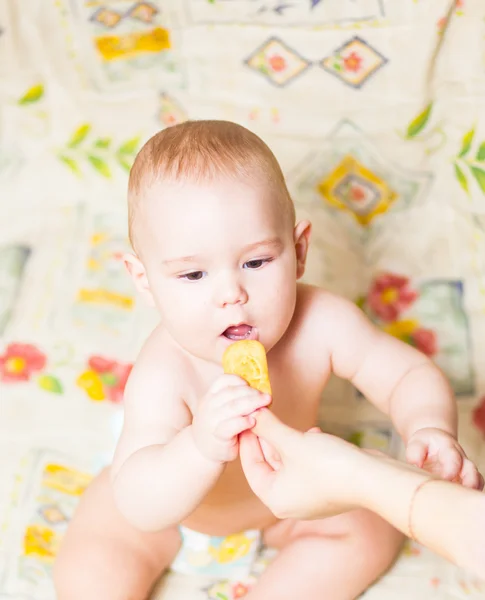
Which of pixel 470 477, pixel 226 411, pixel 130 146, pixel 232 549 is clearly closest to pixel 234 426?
pixel 226 411

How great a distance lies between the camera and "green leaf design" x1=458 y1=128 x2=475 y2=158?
1.32 m

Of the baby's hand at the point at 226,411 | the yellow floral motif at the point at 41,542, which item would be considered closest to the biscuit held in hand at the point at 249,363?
the baby's hand at the point at 226,411

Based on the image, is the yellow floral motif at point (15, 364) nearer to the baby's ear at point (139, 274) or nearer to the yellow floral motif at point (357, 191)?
the baby's ear at point (139, 274)

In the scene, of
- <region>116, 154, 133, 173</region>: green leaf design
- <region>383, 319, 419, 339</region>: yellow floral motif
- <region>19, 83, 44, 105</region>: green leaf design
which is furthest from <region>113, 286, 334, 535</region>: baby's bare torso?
<region>19, 83, 44, 105</region>: green leaf design

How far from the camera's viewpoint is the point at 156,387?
34.4 inches

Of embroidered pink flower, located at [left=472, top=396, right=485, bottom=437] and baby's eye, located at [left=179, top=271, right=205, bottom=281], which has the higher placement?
baby's eye, located at [left=179, top=271, right=205, bottom=281]

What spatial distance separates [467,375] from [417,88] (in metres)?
0.49

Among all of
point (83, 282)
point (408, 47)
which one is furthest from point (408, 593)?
point (408, 47)

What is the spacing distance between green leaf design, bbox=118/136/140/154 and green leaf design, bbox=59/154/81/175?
3.4 inches

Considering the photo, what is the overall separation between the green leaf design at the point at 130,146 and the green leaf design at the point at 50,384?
47cm

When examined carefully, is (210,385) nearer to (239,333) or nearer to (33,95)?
(239,333)

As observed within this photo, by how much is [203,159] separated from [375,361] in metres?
0.33

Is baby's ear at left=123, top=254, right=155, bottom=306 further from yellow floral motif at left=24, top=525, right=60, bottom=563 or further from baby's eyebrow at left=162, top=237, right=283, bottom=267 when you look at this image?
yellow floral motif at left=24, top=525, right=60, bottom=563

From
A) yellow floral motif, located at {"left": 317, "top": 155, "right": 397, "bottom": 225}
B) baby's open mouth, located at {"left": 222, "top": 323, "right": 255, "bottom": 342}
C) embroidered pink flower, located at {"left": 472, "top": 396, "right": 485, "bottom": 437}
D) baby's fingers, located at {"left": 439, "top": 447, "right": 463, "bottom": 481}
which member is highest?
baby's open mouth, located at {"left": 222, "top": 323, "right": 255, "bottom": 342}
